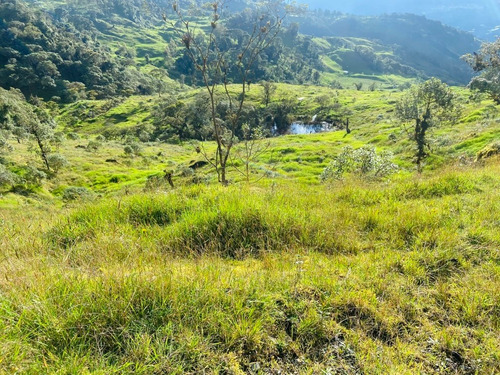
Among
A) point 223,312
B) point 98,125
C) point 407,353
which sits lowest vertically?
point 98,125

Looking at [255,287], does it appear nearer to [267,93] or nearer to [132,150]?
[132,150]

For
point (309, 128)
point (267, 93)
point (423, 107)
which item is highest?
point (267, 93)

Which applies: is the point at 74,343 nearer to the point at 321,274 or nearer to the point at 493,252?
the point at 321,274

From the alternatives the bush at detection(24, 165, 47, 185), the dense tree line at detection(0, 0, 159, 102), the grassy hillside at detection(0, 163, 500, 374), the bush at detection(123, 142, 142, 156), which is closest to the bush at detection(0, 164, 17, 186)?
the bush at detection(24, 165, 47, 185)

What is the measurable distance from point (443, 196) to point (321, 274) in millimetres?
4886

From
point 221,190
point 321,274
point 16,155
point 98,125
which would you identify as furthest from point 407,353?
point 98,125

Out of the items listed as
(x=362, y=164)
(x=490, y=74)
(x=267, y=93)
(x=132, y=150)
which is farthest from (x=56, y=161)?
(x=267, y=93)

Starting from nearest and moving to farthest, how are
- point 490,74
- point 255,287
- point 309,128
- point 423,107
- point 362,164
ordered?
1. point 255,287
2. point 362,164
3. point 423,107
4. point 490,74
5. point 309,128

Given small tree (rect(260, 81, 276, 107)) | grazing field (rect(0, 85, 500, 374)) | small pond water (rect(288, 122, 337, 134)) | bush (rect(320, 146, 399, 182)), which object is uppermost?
small tree (rect(260, 81, 276, 107))

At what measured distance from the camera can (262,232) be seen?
200 inches

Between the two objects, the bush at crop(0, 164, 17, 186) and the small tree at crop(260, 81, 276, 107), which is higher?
the small tree at crop(260, 81, 276, 107)

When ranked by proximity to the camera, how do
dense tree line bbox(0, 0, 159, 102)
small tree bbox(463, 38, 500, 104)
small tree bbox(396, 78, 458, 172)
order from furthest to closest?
dense tree line bbox(0, 0, 159, 102)
small tree bbox(463, 38, 500, 104)
small tree bbox(396, 78, 458, 172)

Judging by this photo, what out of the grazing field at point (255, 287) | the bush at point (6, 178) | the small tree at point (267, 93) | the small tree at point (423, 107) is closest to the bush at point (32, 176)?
the bush at point (6, 178)

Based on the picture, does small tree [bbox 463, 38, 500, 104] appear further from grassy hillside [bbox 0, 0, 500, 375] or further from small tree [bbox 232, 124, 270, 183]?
grassy hillside [bbox 0, 0, 500, 375]
